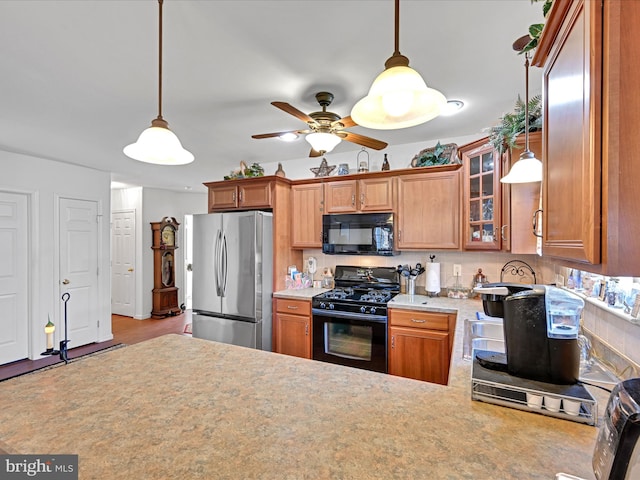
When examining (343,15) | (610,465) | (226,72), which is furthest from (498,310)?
(226,72)

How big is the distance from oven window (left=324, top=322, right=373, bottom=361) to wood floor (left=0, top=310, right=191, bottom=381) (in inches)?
125

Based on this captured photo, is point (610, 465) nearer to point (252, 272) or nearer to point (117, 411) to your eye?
point (117, 411)

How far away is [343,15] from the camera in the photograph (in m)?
1.49

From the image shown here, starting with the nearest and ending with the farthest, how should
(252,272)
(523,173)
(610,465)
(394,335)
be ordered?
1. (610,465)
2. (523,173)
3. (394,335)
4. (252,272)

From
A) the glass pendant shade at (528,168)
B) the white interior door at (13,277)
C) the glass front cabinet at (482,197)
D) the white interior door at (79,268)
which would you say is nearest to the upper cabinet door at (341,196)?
the glass front cabinet at (482,197)

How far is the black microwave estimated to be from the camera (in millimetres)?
3184

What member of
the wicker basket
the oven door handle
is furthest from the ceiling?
the oven door handle

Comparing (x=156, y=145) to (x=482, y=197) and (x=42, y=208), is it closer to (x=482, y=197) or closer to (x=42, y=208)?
(x=482, y=197)

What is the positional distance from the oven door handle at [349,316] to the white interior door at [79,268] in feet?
11.3

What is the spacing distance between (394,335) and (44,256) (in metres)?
4.30

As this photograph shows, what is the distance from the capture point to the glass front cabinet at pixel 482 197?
2492 millimetres

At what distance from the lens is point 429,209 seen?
10.0 ft

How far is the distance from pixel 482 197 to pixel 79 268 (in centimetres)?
501

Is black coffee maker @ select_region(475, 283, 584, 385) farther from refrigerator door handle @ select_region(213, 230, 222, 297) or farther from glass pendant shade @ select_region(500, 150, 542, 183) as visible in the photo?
refrigerator door handle @ select_region(213, 230, 222, 297)
